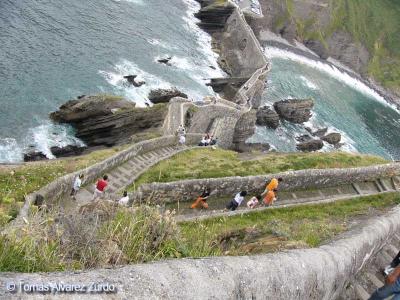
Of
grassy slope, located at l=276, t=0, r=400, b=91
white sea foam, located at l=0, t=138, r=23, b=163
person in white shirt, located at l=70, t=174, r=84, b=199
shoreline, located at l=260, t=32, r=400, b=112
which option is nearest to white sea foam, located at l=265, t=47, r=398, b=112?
shoreline, located at l=260, t=32, r=400, b=112

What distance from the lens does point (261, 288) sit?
6562 mm

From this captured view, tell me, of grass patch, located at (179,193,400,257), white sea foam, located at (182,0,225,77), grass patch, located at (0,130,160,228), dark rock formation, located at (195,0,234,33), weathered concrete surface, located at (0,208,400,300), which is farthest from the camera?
dark rock formation, located at (195,0,234,33)

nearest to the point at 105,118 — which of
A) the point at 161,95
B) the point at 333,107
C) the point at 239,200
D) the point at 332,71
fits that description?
the point at 161,95

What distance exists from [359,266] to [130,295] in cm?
692

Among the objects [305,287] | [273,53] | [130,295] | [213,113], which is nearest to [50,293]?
[130,295]

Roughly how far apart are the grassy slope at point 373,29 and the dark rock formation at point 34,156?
323 ft

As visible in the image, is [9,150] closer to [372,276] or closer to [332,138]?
[372,276]

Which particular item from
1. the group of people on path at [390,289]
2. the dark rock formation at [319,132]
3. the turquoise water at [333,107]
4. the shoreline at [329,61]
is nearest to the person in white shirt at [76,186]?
the group of people on path at [390,289]

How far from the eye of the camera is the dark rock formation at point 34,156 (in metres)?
35.5

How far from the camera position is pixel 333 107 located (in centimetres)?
9138

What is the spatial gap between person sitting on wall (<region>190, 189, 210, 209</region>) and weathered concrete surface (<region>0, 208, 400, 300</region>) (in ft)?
34.8

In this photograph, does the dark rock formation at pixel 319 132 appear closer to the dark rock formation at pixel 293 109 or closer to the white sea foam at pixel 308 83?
the dark rock formation at pixel 293 109

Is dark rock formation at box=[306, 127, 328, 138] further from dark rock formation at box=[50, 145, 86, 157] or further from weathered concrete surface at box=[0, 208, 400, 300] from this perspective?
weathered concrete surface at box=[0, 208, 400, 300]

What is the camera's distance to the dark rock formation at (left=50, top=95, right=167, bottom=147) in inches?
1686
